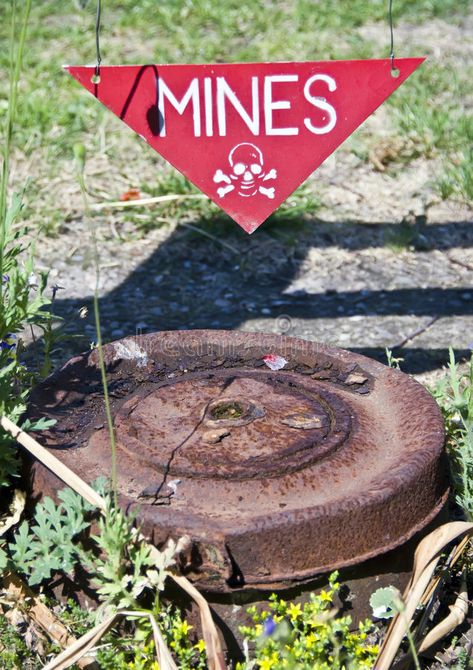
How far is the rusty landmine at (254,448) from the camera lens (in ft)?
6.41

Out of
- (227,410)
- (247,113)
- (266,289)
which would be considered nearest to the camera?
(227,410)

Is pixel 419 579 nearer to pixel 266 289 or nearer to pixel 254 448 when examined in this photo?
pixel 254 448

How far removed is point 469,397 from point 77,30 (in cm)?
484

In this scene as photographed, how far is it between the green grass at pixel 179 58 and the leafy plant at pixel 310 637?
2.85 m

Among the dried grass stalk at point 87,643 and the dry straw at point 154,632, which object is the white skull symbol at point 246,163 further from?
the dried grass stalk at point 87,643

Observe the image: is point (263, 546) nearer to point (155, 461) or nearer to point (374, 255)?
point (155, 461)

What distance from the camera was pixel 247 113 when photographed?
8.12 ft

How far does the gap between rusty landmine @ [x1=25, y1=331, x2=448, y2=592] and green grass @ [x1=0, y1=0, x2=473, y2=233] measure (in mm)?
2080

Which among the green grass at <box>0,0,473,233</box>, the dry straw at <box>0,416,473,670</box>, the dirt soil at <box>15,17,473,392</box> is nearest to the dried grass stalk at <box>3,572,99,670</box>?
the dry straw at <box>0,416,473,670</box>

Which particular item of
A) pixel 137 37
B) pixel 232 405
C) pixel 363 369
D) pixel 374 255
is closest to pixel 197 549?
pixel 232 405

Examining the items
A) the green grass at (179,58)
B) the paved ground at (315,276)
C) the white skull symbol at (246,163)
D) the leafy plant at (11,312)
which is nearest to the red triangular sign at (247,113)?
the white skull symbol at (246,163)

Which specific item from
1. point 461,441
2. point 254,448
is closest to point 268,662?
point 254,448

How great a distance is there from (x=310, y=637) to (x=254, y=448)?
16.9 inches

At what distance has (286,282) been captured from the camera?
14.0 feet
